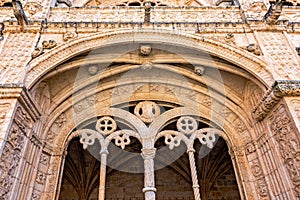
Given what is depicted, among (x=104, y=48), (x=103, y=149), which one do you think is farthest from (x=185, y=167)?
(x=104, y=48)

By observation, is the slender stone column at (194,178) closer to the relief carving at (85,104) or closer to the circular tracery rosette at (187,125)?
the circular tracery rosette at (187,125)

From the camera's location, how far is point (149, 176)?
158 inches

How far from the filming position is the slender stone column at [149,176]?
3856 millimetres

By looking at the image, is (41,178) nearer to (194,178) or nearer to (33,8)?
(194,178)

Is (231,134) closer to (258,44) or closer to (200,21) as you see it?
(258,44)

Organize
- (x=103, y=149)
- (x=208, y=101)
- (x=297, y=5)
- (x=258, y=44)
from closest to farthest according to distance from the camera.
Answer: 1. (x=103, y=149)
2. (x=258, y=44)
3. (x=208, y=101)
4. (x=297, y=5)

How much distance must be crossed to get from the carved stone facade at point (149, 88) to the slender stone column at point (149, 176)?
0.02 metres

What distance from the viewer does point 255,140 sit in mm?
4402

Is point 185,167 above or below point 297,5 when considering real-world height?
below

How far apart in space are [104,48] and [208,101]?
2.17m

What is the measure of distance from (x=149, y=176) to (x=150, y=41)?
227 cm

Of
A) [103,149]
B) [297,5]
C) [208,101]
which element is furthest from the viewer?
[297,5]

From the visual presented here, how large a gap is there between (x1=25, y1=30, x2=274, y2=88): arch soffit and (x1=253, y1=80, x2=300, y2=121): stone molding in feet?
0.60

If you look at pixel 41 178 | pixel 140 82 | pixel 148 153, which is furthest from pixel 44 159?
pixel 140 82
